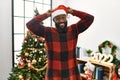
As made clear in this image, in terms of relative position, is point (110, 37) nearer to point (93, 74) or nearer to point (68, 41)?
point (93, 74)

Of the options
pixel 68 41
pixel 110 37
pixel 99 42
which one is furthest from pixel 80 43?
pixel 68 41

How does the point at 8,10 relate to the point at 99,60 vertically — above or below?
above

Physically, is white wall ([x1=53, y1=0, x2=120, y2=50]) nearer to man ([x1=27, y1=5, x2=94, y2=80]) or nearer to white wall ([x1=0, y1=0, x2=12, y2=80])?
white wall ([x1=0, y1=0, x2=12, y2=80])

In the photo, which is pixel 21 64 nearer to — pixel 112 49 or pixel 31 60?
pixel 31 60

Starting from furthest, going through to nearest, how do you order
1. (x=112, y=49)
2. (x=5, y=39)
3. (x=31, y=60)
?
(x=5, y=39), (x=112, y=49), (x=31, y=60)

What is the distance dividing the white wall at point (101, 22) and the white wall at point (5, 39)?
125 centimetres

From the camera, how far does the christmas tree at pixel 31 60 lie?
2559mm

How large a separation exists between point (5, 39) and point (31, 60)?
27.0 inches

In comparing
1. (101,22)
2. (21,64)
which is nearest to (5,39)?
(21,64)

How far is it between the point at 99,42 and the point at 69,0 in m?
1.09

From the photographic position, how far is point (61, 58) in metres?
1.60

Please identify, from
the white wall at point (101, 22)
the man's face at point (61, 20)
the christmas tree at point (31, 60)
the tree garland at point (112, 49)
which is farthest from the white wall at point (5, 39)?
the man's face at point (61, 20)

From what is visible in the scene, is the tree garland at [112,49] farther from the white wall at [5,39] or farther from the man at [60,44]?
the white wall at [5,39]

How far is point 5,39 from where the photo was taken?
2.98m
